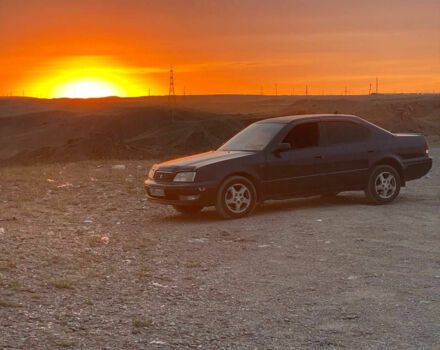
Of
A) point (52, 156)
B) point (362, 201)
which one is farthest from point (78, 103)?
point (362, 201)

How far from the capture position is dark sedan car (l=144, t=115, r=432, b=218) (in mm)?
11570

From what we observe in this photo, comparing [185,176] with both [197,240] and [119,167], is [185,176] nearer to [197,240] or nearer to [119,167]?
[197,240]

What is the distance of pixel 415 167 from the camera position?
13289 millimetres

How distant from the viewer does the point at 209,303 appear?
21.7ft

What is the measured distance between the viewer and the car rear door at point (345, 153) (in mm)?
12531

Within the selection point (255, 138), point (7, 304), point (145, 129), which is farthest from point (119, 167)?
point (145, 129)

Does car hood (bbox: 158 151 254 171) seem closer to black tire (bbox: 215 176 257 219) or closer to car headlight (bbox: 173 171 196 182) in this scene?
car headlight (bbox: 173 171 196 182)

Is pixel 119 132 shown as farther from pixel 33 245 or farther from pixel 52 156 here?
pixel 33 245

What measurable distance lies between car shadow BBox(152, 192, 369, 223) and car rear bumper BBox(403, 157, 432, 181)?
927mm

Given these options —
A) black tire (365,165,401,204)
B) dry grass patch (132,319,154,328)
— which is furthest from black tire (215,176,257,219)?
dry grass patch (132,319,154,328)

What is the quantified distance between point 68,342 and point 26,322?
27.7 inches

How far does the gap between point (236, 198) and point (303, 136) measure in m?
1.77

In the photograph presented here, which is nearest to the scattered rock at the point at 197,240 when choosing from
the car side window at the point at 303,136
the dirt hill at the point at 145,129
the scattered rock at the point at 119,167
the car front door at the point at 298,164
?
the car front door at the point at 298,164

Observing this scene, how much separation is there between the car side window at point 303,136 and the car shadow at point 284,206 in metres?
1.20
